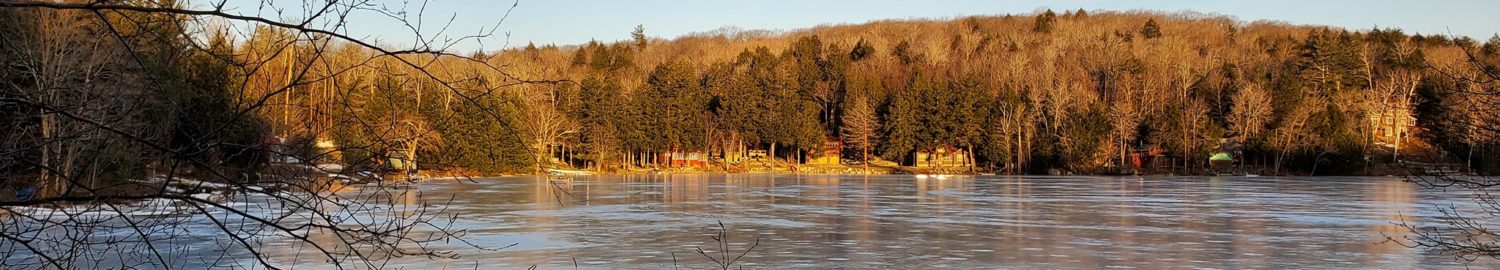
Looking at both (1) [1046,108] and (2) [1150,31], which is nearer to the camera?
(1) [1046,108]

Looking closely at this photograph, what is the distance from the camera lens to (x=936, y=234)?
19.3 metres

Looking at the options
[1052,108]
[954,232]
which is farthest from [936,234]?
[1052,108]

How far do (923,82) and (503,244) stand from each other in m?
72.6

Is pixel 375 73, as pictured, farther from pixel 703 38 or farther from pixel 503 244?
pixel 703 38

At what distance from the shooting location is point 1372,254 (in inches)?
625

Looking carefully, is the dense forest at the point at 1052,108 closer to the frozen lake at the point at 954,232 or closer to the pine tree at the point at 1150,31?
the pine tree at the point at 1150,31

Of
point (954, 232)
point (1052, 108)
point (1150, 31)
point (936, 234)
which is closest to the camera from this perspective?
point (936, 234)

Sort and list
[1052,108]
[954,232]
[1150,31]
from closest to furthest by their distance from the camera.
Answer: [954,232], [1052,108], [1150,31]

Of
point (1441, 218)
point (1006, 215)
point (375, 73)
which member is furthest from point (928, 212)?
point (375, 73)

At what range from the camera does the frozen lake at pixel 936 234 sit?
48.4 feet

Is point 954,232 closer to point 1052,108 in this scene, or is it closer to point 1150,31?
point 1052,108

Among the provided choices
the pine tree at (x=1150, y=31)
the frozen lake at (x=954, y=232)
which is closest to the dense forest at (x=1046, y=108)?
the pine tree at (x=1150, y=31)

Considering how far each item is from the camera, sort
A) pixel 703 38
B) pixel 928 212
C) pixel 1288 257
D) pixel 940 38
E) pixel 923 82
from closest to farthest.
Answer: pixel 1288 257 < pixel 928 212 < pixel 923 82 < pixel 940 38 < pixel 703 38

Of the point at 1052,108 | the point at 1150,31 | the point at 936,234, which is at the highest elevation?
the point at 1150,31
